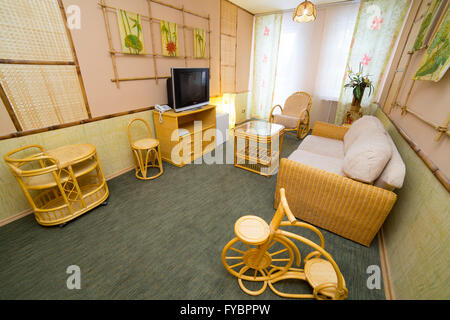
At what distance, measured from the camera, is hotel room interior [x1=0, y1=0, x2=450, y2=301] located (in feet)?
4.13

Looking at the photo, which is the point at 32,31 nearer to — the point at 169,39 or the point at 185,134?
the point at 169,39

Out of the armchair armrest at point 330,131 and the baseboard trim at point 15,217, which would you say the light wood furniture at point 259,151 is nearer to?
the armchair armrest at point 330,131

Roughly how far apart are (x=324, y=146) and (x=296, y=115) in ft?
5.94

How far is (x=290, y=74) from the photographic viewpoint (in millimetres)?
4484

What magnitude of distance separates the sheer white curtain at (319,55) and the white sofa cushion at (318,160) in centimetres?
259

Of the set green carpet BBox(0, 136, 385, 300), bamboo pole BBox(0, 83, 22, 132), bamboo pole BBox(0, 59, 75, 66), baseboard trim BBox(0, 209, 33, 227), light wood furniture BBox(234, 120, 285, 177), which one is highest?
bamboo pole BBox(0, 59, 75, 66)

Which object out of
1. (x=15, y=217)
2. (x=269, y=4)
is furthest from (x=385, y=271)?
(x=269, y=4)

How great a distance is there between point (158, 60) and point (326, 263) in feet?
9.94

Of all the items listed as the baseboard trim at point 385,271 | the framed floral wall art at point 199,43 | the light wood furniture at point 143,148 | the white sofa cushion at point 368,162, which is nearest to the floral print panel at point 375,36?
the framed floral wall art at point 199,43

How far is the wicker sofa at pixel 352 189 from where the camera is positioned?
139 centimetres

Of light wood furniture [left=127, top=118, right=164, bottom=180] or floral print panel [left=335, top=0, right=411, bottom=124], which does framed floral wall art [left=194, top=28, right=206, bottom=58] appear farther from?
floral print panel [left=335, top=0, right=411, bottom=124]

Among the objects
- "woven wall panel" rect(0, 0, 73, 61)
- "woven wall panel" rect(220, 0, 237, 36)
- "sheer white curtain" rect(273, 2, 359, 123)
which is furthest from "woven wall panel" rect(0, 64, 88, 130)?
"sheer white curtain" rect(273, 2, 359, 123)

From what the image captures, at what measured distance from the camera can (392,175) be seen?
1.31 meters
